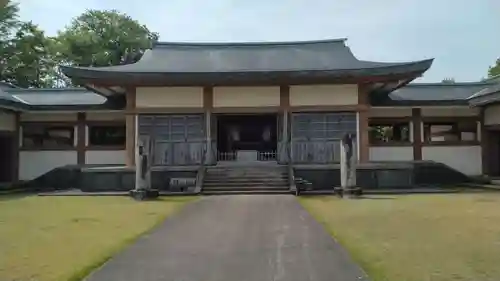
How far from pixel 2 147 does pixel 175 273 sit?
17.4 meters

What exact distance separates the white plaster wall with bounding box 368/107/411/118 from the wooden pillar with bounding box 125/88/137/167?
899 centimetres

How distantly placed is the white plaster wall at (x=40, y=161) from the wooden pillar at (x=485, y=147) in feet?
52.1

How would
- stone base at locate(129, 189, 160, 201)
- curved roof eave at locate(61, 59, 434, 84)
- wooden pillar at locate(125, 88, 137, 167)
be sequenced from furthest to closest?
wooden pillar at locate(125, 88, 137, 167) → curved roof eave at locate(61, 59, 434, 84) → stone base at locate(129, 189, 160, 201)

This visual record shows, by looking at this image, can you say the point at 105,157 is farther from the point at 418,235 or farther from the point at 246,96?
the point at 418,235

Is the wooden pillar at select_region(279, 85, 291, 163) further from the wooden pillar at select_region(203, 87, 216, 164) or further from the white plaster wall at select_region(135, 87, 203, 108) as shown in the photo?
the white plaster wall at select_region(135, 87, 203, 108)

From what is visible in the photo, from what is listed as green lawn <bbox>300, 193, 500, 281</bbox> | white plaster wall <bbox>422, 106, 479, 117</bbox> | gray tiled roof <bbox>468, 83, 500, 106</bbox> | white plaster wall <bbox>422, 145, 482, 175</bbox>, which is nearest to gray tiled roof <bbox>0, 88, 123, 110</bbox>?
green lawn <bbox>300, 193, 500, 281</bbox>

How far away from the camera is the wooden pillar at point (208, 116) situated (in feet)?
59.5

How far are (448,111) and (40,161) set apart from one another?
1621 cm

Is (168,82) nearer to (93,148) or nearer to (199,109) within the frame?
(199,109)

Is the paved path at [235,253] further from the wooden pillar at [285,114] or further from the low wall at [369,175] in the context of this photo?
the wooden pillar at [285,114]

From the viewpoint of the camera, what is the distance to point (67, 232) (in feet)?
26.1

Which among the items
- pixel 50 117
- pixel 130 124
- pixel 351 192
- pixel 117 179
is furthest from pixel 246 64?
pixel 50 117

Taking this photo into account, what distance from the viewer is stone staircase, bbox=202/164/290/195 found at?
15719 mm

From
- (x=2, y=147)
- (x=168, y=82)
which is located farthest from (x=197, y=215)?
(x=2, y=147)
